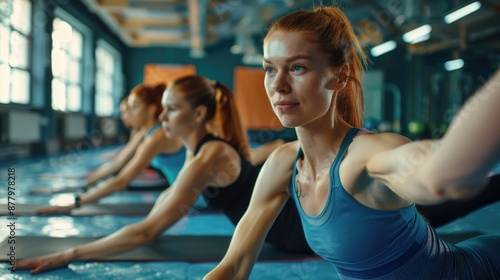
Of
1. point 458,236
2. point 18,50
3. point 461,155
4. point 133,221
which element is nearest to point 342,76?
point 461,155

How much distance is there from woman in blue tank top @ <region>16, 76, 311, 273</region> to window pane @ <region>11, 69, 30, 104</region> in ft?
19.3

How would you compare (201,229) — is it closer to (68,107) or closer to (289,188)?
(289,188)

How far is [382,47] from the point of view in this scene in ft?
40.5

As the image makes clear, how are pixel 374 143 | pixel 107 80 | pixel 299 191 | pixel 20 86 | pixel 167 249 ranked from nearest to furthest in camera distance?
pixel 374 143 < pixel 299 191 < pixel 167 249 < pixel 20 86 < pixel 107 80

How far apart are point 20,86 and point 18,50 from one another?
657 millimetres

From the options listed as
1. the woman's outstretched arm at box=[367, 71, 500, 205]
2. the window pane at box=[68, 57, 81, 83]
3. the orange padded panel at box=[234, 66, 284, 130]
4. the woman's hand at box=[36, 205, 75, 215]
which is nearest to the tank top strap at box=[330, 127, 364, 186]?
the woman's outstretched arm at box=[367, 71, 500, 205]

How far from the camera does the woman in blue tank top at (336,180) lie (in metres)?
0.97

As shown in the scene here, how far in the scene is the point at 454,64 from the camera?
1214cm

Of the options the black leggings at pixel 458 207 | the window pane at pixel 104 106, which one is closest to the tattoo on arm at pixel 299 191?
the black leggings at pixel 458 207

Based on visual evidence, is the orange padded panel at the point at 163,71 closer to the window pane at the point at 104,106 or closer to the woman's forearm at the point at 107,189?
the window pane at the point at 104,106

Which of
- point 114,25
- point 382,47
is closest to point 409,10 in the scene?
point 382,47

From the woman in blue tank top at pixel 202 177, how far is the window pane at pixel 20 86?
5868mm

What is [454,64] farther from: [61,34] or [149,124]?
[149,124]

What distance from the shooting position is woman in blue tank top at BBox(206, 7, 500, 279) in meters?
0.97
